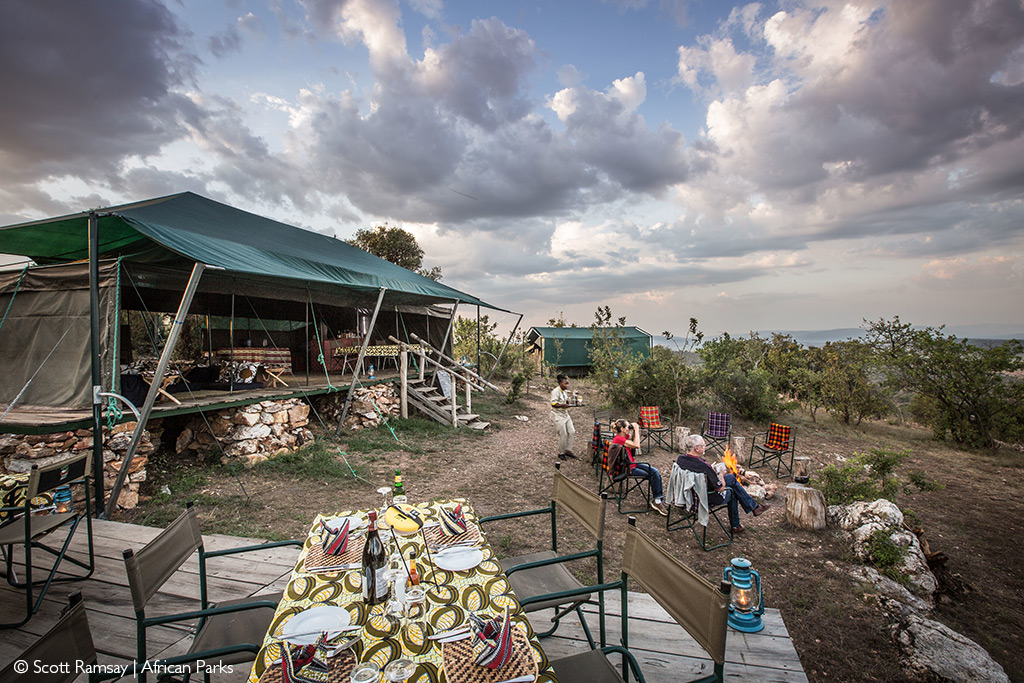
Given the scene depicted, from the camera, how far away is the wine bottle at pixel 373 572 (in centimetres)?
188

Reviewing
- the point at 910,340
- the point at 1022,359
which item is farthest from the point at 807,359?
the point at 1022,359

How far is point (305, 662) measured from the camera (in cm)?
152

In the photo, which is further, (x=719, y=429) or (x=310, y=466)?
(x=719, y=429)

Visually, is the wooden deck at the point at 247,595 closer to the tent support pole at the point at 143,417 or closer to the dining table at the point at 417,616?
the dining table at the point at 417,616

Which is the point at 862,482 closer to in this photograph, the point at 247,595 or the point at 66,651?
the point at 247,595

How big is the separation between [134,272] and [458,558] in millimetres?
7557

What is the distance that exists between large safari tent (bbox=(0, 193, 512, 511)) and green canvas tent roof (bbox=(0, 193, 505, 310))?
0.03 metres

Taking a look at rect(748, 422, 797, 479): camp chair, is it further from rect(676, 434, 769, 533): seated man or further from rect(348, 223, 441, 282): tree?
rect(348, 223, 441, 282): tree

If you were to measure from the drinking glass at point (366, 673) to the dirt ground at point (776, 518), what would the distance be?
10.4ft

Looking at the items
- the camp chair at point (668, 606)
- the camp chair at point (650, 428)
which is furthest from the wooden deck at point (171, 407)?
the camp chair at point (668, 606)

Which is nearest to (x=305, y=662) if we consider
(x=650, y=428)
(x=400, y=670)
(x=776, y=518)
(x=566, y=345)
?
(x=400, y=670)

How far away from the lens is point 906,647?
131 inches

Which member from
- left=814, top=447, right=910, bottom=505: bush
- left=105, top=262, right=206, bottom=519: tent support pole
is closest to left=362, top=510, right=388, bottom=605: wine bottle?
left=105, top=262, right=206, bottom=519: tent support pole

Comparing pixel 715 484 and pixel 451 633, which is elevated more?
pixel 451 633
